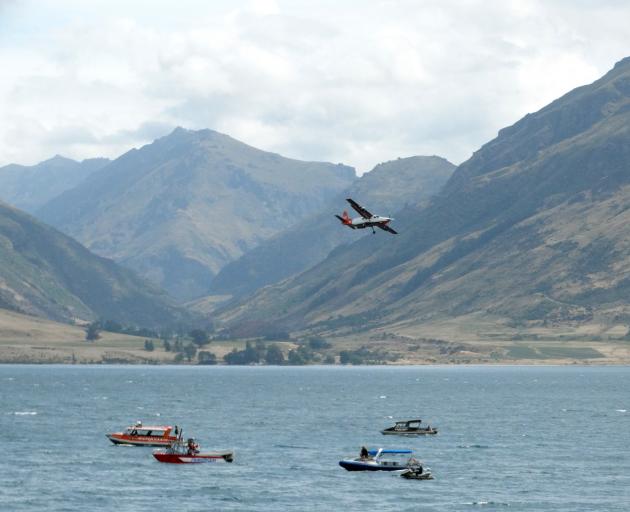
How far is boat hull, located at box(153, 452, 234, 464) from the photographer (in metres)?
172

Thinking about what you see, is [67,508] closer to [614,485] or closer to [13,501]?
[13,501]

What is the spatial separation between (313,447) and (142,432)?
2776 cm

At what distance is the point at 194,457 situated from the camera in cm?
17312

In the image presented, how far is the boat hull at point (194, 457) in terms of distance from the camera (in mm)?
171625


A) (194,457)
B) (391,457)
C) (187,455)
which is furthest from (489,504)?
(187,455)

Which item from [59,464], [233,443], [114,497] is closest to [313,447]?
→ [233,443]

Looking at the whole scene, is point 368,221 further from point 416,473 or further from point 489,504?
point 489,504

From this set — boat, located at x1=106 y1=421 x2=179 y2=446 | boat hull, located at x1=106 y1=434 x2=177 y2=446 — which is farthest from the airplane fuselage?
boat hull, located at x1=106 y1=434 x2=177 y2=446

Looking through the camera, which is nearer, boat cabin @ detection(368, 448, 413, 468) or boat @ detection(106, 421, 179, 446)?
boat cabin @ detection(368, 448, 413, 468)

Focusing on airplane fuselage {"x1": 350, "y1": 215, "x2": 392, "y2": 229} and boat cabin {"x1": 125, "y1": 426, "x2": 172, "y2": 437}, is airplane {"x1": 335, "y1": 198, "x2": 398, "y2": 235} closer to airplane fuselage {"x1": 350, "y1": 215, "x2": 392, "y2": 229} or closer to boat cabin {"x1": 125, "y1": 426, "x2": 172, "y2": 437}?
airplane fuselage {"x1": 350, "y1": 215, "x2": 392, "y2": 229}

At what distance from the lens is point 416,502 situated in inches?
5630

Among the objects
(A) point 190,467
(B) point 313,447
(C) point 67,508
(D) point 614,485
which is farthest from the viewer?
(B) point 313,447

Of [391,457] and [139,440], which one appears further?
[139,440]

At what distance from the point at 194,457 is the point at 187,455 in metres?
1.06
